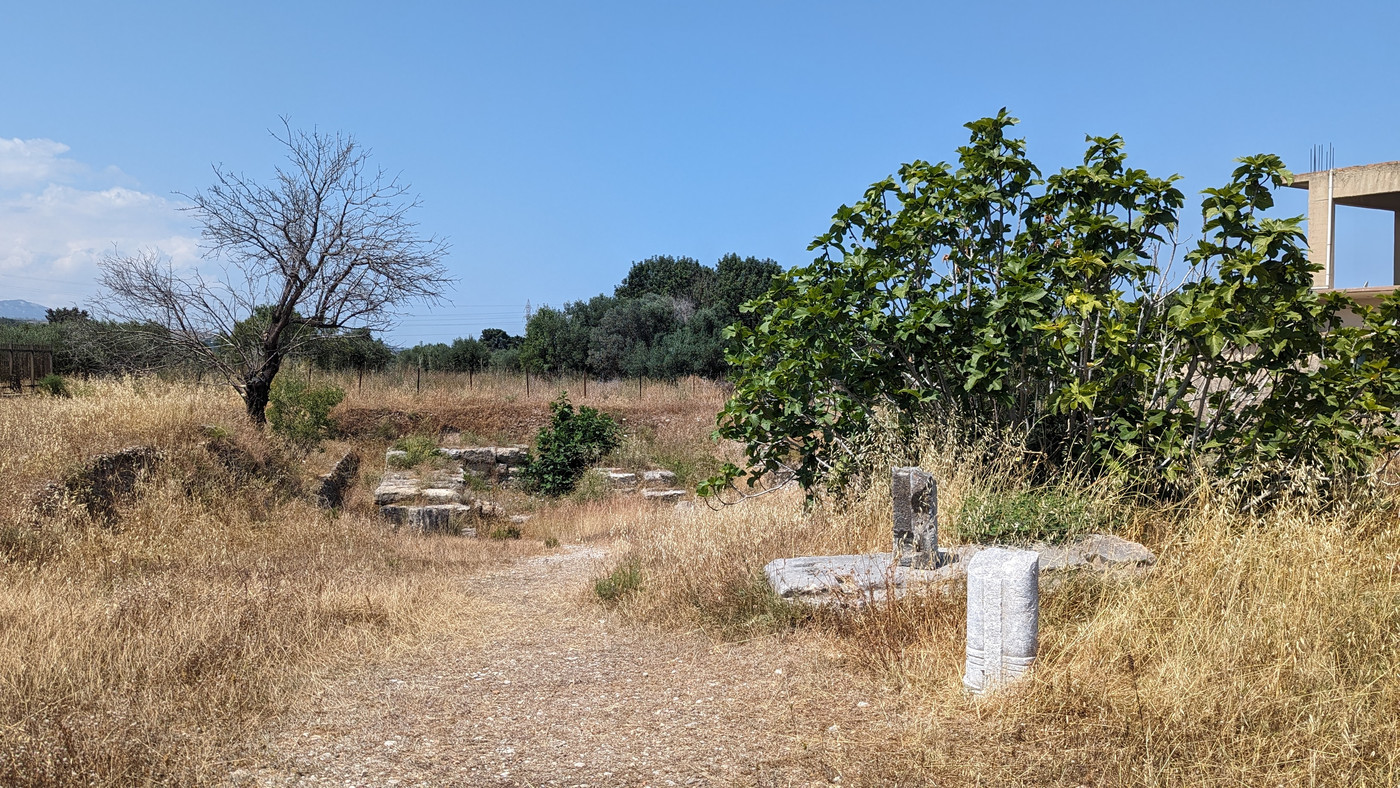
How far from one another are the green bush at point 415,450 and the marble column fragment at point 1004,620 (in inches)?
536

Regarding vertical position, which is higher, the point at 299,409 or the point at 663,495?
the point at 299,409

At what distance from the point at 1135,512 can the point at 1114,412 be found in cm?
95

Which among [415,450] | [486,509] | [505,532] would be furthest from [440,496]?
[415,450]

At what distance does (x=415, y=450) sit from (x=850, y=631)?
13031 mm

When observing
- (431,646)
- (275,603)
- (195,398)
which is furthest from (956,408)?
(195,398)

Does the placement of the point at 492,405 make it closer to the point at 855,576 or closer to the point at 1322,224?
the point at 855,576

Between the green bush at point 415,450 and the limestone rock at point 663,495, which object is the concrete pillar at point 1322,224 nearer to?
the limestone rock at point 663,495

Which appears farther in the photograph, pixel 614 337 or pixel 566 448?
pixel 614 337

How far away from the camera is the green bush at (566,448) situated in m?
16.1

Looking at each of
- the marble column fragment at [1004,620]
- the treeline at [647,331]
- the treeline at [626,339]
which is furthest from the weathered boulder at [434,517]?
the treeline at [626,339]

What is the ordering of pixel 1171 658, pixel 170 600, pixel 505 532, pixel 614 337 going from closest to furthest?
1. pixel 1171 658
2. pixel 170 600
3. pixel 505 532
4. pixel 614 337

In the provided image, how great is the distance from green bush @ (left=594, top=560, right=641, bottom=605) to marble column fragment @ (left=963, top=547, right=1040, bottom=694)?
3175 millimetres

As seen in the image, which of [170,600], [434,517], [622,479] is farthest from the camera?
[622,479]

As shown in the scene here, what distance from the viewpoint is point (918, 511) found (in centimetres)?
543
